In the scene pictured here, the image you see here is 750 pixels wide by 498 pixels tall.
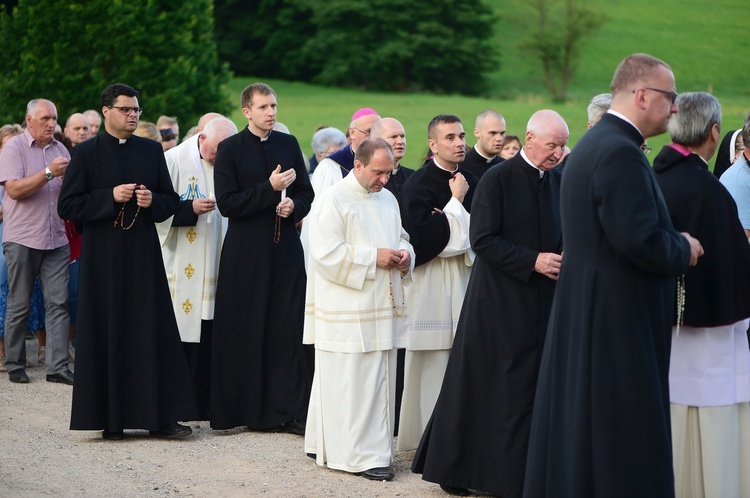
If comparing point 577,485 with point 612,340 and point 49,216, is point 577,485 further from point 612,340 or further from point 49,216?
point 49,216

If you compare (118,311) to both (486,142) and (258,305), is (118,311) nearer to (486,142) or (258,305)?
(258,305)

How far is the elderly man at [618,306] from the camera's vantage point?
17.2 feet

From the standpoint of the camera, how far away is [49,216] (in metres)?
11.2

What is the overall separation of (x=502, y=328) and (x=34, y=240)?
5807 mm

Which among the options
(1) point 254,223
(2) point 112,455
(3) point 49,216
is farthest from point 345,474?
(3) point 49,216

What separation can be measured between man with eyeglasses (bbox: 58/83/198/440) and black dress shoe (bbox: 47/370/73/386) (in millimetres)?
2408

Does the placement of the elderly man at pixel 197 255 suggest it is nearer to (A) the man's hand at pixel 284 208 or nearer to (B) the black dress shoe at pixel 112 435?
(A) the man's hand at pixel 284 208

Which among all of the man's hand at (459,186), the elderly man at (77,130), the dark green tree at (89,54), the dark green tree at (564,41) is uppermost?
the dark green tree at (564,41)

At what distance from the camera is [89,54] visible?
21594mm

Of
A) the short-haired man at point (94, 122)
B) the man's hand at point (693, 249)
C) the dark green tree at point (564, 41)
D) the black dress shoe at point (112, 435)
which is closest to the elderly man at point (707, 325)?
the man's hand at point (693, 249)

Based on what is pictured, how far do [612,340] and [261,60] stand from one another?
193 feet

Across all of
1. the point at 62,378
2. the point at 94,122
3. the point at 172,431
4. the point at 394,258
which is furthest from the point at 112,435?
the point at 94,122

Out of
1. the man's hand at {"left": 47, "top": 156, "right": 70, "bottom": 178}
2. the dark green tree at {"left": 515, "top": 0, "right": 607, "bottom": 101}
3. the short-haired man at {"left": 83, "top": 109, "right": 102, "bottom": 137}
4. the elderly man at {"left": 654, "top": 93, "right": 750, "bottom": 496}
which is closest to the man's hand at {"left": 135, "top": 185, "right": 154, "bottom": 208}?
the man's hand at {"left": 47, "top": 156, "right": 70, "bottom": 178}

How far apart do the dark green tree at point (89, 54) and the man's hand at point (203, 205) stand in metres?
12.5
